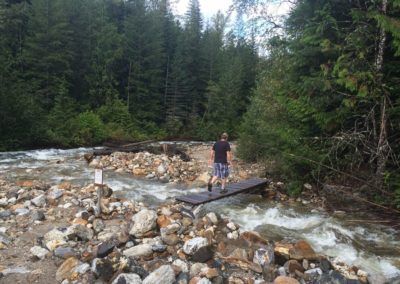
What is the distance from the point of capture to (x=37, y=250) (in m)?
6.29

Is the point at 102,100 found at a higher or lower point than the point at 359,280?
higher

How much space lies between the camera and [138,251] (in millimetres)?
6223

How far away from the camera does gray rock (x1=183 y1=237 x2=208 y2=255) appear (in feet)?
20.3

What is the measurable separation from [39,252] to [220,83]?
34939 mm

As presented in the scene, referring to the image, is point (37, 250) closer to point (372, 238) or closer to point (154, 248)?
point (154, 248)

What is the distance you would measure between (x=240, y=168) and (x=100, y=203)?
9.17m

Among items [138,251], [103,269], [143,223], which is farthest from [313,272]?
[103,269]

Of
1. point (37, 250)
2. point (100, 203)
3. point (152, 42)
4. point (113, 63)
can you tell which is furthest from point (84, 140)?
point (37, 250)

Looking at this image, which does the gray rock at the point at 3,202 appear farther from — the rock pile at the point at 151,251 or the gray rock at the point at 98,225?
the gray rock at the point at 98,225

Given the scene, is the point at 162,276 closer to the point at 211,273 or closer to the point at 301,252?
the point at 211,273

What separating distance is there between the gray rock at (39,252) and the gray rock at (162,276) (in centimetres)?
220

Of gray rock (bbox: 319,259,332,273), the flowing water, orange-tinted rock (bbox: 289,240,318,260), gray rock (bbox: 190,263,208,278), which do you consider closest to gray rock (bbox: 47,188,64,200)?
the flowing water

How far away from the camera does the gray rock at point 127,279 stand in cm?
527

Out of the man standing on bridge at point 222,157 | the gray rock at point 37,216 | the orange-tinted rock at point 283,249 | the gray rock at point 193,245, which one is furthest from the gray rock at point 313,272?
the gray rock at point 37,216
